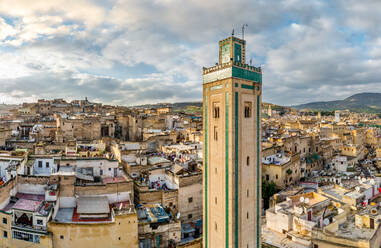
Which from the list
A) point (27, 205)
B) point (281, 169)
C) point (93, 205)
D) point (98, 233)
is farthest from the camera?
point (281, 169)

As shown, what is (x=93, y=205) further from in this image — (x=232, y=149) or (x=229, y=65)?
(x=229, y=65)

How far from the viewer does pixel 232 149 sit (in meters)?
13.1


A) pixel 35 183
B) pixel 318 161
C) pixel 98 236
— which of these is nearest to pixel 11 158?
pixel 35 183

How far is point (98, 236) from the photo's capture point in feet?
50.5

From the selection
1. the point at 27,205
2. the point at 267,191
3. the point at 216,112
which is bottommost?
the point at 267,191

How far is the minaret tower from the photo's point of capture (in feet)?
43.2

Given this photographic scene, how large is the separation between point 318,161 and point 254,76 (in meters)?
26.2

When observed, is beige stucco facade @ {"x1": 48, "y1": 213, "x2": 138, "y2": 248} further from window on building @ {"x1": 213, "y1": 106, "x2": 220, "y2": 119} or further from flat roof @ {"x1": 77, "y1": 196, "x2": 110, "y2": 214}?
window on building @ {"x1": 213, "y1": 106, "x2": 220, "y2": 119}

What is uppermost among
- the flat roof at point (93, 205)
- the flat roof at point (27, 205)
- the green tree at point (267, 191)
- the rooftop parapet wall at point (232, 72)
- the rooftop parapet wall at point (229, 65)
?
the rooftop parapet wall at point (229, 65)

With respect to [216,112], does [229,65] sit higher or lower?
higher

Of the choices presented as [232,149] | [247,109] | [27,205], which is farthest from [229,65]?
[27,205]

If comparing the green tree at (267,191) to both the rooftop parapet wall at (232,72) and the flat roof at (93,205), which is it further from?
the flat roof at (93,205)

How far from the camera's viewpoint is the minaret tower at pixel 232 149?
43.2 ft

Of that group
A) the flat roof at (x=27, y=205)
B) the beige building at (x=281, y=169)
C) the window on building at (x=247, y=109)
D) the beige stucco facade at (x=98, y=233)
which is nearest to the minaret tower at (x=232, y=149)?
the window on building at (x=247, y=109)
